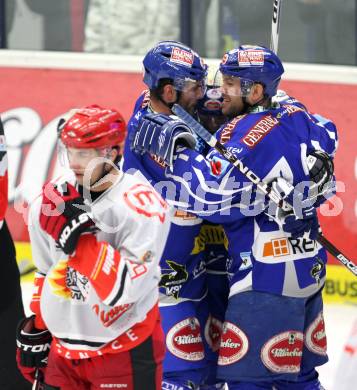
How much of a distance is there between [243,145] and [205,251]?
59 cm

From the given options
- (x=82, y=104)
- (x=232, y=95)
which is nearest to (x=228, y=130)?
(x=232, y=95)

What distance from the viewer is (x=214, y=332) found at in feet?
13.9

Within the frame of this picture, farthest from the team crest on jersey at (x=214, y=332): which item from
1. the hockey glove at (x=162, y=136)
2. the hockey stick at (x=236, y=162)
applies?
the hockey glove at (x=162, y=136)

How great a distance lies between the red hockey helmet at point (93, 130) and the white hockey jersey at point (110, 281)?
0.12 meters

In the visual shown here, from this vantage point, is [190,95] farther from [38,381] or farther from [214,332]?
[38,381]

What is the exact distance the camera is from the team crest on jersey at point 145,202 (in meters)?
3.16

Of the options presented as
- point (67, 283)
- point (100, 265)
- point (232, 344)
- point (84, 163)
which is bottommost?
point (232, 344)

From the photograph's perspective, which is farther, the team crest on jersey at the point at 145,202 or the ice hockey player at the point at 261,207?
the ice hockey player at the point at 261,207

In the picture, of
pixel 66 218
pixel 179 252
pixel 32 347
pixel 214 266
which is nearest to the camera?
pixel 66 218

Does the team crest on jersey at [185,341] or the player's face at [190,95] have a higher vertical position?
the player's face at [190,95]

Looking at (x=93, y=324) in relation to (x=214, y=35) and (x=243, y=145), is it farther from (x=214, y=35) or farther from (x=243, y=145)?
(x=214, y=35)

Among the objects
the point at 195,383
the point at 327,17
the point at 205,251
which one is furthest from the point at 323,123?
the point at 327,17

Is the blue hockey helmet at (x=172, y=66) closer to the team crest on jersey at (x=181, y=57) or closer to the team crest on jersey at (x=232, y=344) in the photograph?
the team crest on jersey at (x=181, y=57)

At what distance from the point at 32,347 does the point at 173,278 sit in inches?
31.0
